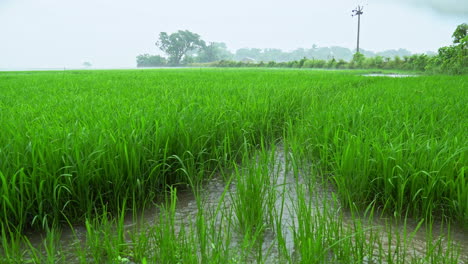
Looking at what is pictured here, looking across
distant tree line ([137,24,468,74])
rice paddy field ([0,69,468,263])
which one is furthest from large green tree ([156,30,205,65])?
rice paddy field ([0,69,468,263])

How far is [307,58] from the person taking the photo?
48.8 meters

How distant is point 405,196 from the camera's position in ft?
5.84

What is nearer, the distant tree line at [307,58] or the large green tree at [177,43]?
the distant tree line at [307,58]

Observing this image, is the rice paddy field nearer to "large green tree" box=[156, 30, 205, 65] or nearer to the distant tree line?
the distant tree line

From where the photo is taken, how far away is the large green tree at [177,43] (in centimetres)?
6344

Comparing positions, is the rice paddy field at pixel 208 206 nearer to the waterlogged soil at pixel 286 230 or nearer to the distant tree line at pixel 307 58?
the waterlogged soil at pixel 286 230

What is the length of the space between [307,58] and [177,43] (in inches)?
1080

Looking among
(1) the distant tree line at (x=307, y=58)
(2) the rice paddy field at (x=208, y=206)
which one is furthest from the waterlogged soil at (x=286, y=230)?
(1) the distant tree line at (x=307, y=58)

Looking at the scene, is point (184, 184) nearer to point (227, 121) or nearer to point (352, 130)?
point (227, 121)

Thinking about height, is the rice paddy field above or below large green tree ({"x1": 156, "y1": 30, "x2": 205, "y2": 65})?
below

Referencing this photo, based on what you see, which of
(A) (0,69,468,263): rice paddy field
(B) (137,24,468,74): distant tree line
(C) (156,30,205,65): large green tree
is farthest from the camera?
(C) (156,30,205,65): large green tree

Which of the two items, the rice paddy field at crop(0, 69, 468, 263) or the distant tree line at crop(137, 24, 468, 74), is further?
the distant tree line at crop(137, 24, 468, 74)

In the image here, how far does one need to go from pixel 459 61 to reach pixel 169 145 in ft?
48.8

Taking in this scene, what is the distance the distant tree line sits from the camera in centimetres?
1446
